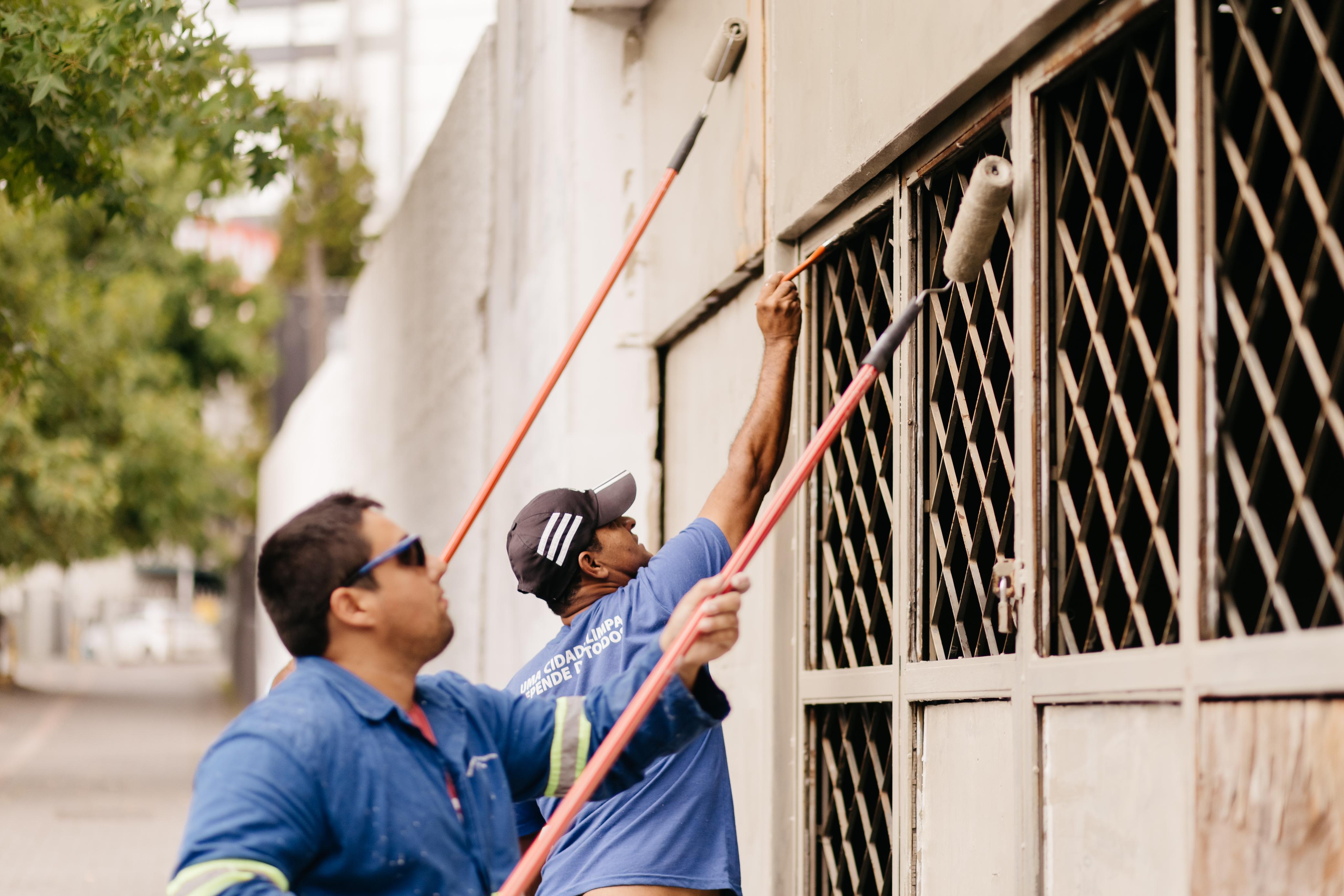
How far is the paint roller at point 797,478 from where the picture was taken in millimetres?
2803

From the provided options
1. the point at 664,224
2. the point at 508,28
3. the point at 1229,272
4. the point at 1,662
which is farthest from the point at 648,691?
the point at 1,662

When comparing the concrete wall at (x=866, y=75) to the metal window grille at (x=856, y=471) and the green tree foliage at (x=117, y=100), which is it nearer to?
the metal window grille at (x=856, y=471)

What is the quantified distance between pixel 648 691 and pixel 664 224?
3.85m

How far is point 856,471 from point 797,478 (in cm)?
152

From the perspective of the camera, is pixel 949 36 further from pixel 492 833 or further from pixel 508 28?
pixel 508 28

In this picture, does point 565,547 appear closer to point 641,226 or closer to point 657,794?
point 657,794

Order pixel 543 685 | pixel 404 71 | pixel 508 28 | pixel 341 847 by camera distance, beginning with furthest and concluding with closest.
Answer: pixel 404 71
pixel 508 28
pixel 543 685
pixel 341 847

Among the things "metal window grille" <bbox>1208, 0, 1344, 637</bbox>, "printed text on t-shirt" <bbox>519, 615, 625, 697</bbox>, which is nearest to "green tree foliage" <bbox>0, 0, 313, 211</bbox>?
"printed text on t-shirt" <bbox>519, 615, 625, 697</bbox>

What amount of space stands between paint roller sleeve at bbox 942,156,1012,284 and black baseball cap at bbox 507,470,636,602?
116 centimetres

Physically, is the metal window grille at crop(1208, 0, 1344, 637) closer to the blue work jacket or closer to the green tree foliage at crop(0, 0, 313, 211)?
the blue work jacket

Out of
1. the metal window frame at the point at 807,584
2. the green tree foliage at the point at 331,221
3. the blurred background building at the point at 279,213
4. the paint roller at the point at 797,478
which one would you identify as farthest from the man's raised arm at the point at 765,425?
the green tree foliage at the point at 331,221

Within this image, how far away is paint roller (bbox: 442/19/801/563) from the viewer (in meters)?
4.83

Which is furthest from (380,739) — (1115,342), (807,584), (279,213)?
(279,213)

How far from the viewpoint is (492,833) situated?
277cm
